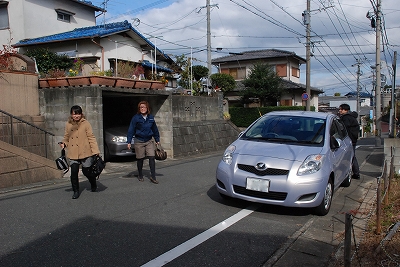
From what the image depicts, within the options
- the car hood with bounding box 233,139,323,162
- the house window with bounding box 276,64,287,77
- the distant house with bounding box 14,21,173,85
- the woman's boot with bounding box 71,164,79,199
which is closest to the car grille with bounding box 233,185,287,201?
the car hood with bounding box 233,139,323,162

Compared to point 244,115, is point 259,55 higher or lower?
higher

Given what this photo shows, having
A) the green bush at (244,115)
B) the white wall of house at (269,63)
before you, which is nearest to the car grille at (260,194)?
the green bush at (244,115)

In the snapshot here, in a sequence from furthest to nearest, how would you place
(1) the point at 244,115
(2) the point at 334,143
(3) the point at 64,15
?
(1) the point at 244,115, (3) the point at 64,15, (2) the point at 334,143

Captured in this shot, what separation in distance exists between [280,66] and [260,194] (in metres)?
28.9

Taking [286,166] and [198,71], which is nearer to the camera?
[286,166]

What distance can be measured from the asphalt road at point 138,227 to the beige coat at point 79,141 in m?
0.78

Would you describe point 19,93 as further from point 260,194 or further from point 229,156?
point 260,194

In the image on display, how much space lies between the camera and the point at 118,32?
693 inches

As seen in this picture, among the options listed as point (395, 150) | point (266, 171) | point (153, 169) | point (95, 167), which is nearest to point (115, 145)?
point (153, 169)

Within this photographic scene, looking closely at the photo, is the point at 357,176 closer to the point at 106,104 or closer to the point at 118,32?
the point at 106,104

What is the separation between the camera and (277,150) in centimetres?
532

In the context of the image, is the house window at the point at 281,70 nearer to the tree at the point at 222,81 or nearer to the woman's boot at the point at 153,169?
the tree at the point at 222,81

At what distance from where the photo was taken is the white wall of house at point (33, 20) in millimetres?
19344

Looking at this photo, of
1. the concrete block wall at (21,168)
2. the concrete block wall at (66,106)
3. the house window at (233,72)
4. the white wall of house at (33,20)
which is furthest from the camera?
the house window at (233,72)
